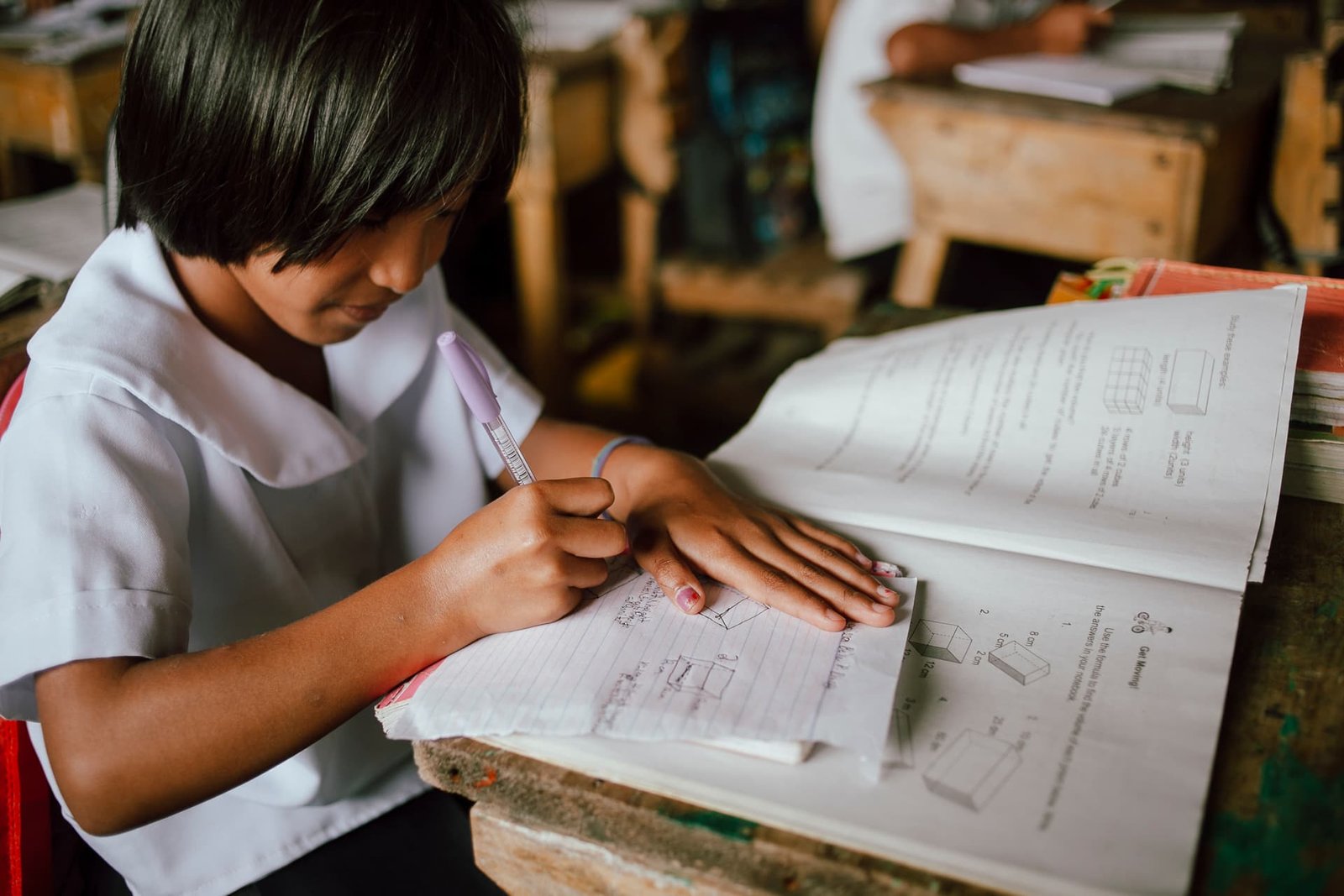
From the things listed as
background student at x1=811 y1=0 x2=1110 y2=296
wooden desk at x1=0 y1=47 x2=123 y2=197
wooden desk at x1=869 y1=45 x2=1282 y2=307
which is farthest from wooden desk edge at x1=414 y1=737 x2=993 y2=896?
wooden desk at x1=0 y1=47 x2=123 y2=197

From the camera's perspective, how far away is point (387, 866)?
2.77 ft

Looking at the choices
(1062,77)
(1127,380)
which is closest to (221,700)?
(1127,380)

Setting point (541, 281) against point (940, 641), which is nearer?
point (940, 641)

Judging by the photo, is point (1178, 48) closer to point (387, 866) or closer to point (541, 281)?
point (541, 281)

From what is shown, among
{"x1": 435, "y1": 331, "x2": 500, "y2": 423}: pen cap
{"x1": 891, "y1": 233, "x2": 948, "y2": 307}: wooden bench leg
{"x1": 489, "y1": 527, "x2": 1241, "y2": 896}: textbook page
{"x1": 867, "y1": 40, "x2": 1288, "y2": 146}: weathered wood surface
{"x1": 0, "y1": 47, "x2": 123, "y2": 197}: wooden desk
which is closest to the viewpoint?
{"x1": 489, "y1": 527, "x2": 1241, "y2": 896}: textbook page

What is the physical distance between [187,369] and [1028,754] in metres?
0.59

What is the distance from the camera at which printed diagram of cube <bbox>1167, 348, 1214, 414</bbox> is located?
75 centimetres

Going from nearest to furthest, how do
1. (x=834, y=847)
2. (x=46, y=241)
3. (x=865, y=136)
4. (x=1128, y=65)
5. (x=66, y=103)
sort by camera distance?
(x=834, y=847)
(x=46, y=241)
(x=1128, y=65)
(x=66, y=103)
(x=865, y=136)

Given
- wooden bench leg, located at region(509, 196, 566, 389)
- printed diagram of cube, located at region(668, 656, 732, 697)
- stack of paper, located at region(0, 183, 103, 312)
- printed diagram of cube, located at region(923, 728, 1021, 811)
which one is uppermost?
stack of paper, located at region(0, 183, 103, 312)

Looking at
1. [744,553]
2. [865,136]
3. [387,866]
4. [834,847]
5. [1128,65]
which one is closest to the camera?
[834,847]

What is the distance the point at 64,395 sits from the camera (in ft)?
2.20

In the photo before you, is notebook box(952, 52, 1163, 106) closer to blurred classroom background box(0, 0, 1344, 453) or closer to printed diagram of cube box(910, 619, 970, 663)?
blurred classroom background box(0, 0, 1344, 453)

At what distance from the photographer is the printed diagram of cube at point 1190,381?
75cm

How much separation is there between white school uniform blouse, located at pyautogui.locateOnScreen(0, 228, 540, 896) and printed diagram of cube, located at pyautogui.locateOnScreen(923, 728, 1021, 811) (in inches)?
16.7
